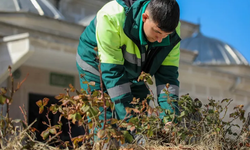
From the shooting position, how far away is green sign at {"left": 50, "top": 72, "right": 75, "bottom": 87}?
9.20m

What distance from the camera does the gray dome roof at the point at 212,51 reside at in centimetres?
1642

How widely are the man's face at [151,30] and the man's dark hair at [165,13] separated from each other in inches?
1.6

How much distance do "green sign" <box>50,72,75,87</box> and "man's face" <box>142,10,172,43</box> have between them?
22.2 feet

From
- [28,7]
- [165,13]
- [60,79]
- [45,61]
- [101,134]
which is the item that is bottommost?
[101,134]

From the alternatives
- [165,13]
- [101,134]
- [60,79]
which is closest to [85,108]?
[101,134]

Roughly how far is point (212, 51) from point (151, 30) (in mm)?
14977

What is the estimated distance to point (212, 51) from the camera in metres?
17.1

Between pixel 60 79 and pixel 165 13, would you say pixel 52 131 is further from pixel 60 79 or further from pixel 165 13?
pixel 60 79

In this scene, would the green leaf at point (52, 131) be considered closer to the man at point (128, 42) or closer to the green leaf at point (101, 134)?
the green leaf at point (101, 134)

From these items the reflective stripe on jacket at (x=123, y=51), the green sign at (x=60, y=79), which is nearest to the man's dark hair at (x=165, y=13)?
the reflective stripe on jacket at (x=123, y=51)

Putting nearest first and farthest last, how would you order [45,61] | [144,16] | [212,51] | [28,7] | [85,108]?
[85,108], [144,16], [45,61], [28,7], [212,51]

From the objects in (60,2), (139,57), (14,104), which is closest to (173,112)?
(139,57)

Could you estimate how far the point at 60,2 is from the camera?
13.9m

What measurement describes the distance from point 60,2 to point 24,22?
5229 millimetres
